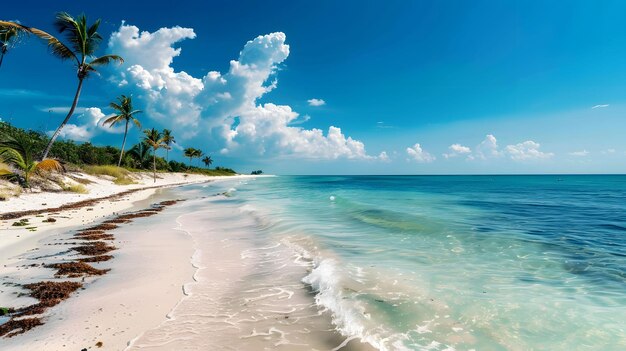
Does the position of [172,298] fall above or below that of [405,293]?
above

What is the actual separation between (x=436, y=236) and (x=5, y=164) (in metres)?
24.6

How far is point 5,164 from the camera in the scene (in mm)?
18797

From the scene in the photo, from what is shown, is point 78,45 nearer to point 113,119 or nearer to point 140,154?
point 113,119

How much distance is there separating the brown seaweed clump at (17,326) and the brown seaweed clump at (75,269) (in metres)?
2.06

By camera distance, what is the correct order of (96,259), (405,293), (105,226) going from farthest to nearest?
1. (105,226)
2. (96,259)
3. (405,293)

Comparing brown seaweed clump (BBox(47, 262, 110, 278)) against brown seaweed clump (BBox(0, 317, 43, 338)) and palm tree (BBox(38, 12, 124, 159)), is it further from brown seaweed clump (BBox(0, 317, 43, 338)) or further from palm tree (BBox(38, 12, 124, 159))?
palm tree (BBox(38, 12, 124, 159))

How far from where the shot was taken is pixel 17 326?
164 inches

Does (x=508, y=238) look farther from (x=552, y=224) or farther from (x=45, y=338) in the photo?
(x=45, y=338)

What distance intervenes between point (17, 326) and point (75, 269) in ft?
8.76

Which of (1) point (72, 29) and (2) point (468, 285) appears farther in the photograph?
(1) point (72, 29)

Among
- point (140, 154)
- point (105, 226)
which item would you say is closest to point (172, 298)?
point (105, 226)

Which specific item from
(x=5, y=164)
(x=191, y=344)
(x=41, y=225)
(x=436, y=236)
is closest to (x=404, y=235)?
(x=436, y=236)

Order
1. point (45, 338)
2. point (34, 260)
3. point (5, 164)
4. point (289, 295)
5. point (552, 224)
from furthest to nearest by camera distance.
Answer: point (5, 164)
point (552, 224)
point (34, 260)
point (289, 295)
point (45, 338)

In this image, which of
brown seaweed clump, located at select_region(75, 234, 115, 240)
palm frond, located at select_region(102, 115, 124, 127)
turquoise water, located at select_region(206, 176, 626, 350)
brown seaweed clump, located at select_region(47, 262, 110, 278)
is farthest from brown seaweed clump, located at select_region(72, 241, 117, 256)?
palm frond, located at select_region(102, 115, 124, 127)
